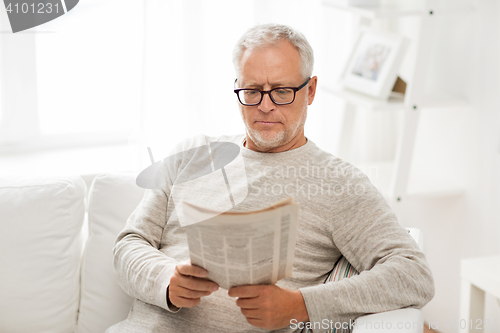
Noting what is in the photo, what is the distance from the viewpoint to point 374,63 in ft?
6.86

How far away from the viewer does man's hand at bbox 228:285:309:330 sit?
1.01m

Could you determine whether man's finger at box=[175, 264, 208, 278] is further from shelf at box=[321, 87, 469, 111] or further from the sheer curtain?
shelf at box=[321, 87, 469, 111]

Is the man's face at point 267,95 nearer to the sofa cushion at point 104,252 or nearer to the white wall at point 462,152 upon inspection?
the sofa cushion at point 104,252

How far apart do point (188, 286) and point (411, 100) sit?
1.28m

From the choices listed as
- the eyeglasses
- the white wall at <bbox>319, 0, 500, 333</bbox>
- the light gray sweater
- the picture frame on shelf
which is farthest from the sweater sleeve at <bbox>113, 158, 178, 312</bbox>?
the picture frame on shelf

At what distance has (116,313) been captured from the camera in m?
1.46

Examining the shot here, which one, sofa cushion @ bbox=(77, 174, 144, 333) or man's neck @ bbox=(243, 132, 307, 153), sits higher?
man's neck @ bbox=(243, 132, 307, 153)

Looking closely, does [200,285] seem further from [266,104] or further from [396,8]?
[396,8]

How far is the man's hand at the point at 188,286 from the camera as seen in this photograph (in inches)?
A: 40.4

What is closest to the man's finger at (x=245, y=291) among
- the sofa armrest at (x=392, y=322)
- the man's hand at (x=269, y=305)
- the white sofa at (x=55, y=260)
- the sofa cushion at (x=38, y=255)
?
the man's hand at (x=269, y=305)

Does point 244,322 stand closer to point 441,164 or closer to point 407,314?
point 407,314

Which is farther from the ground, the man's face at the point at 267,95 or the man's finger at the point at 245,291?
the man's face at the point at 267,95

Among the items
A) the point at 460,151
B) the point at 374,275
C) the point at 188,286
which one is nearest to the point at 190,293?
the point at 188,286

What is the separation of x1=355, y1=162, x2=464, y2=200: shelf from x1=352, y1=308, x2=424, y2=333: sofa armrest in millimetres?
1012
